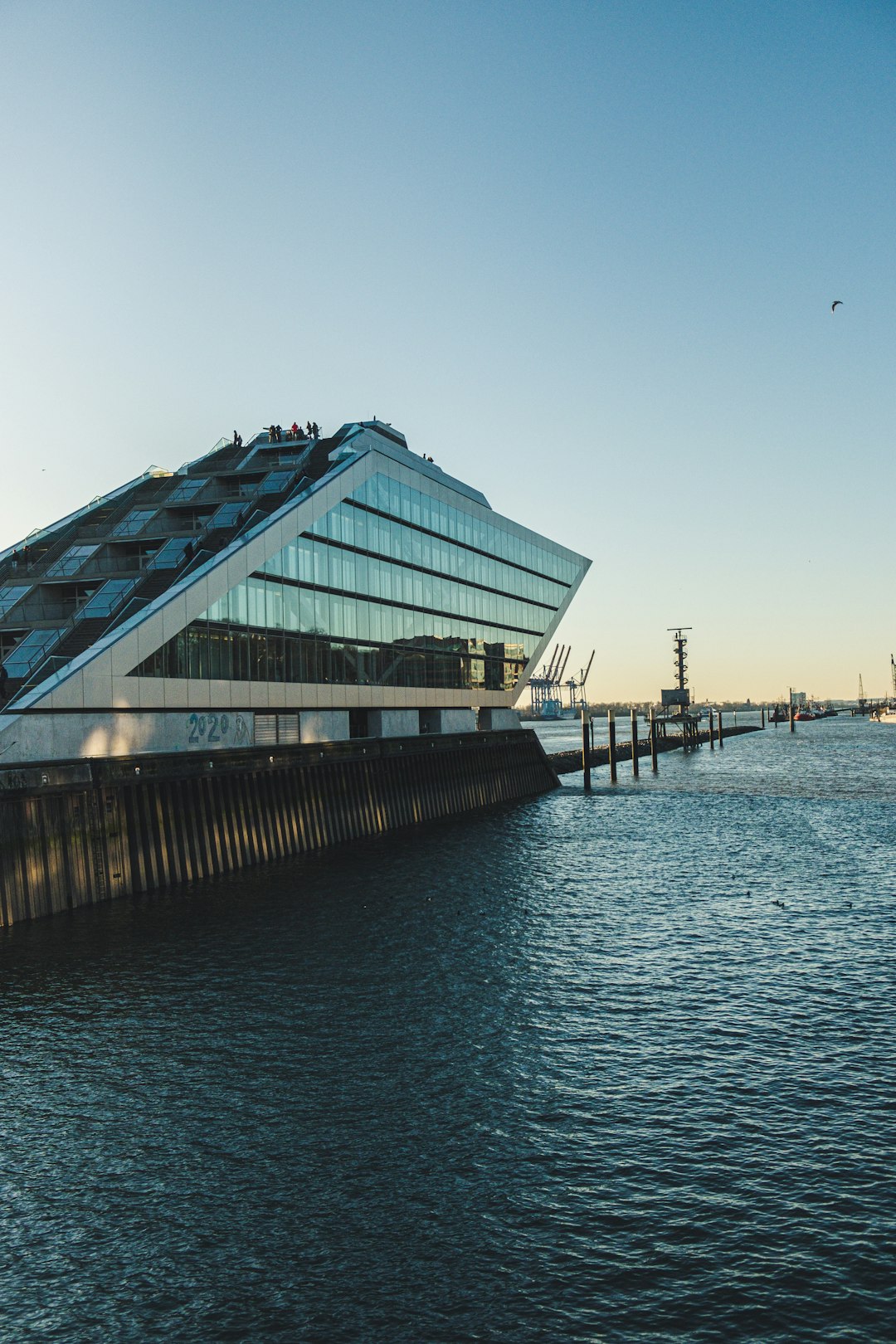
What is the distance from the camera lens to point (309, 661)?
51.8m

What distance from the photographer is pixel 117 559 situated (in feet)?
165

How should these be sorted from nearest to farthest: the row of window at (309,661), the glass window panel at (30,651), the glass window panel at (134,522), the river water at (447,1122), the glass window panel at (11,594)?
1. the river water at (447,1122)
2. the glass window panel at (30,651)
3. the row of window at (309,661)
4. the glass window panel at (11,594)
5. the glass window panel at (134,522)

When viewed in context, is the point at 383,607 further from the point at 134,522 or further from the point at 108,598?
the point at 108,598

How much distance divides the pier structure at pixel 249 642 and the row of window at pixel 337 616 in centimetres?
15

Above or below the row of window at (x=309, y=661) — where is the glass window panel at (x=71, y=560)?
above

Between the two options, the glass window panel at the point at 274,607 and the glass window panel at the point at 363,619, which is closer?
the glass window panel at the point at 274,607

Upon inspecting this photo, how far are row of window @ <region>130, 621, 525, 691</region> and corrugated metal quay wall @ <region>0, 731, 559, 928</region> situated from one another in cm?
484

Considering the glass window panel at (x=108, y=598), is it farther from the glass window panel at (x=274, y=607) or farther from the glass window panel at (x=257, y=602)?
the glass window panel at (x=274, y=607)

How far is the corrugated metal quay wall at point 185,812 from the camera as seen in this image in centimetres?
2962

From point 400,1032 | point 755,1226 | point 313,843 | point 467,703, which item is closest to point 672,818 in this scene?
point 467,703

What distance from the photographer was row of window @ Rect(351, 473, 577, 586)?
5897 cm

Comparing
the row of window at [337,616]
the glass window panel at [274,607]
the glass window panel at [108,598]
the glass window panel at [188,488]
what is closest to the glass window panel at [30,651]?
the glass window panel at [108,598]

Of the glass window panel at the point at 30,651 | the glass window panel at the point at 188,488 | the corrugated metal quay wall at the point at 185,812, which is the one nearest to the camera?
the corrugated metal quay wall at the point at 185,812

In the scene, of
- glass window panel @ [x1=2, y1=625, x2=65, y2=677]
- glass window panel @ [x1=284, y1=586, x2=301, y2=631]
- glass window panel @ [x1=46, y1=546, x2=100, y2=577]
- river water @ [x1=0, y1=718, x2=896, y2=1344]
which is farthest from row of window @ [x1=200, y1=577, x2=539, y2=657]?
river water @ [x1=0, y1=718, x2=896, y2=1344]
